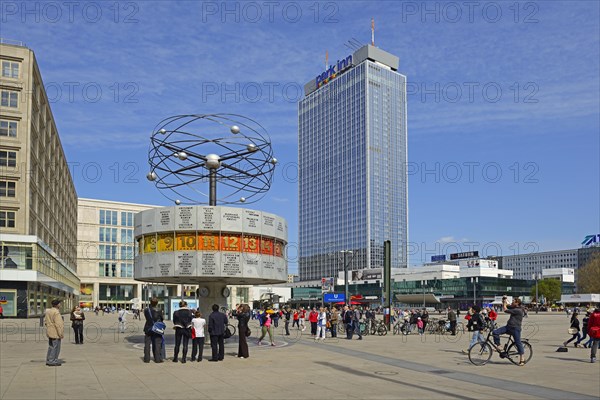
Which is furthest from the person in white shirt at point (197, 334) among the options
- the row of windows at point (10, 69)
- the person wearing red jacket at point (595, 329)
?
the row of windows at point (10, 69)

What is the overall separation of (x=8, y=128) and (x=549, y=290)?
138m

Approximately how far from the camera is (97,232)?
12325 cm

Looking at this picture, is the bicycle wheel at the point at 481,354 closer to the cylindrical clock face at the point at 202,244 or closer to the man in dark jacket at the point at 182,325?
the man in dark jacket at the point at 182,325

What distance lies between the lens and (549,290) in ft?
520

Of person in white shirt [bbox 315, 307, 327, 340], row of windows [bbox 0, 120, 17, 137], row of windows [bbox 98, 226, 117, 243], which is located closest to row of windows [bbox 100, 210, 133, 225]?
row of windows [bbox 98, 226, 117, 243]

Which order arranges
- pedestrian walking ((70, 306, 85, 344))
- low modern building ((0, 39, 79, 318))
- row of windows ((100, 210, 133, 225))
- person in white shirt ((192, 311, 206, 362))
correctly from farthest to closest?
row of windows ((100, 210, 133, 225)), low modern building ((0, 39, 79, 318)), pedestrian walking ((70, 306, 85, 344)), person in white shirt ((192, 311, 206, 362))

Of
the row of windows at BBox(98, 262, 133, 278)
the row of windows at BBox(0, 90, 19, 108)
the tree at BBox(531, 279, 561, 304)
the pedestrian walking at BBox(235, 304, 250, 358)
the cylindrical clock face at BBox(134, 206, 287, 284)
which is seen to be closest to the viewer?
the pedestrian walking at BBox(235, 304, 250, 358)

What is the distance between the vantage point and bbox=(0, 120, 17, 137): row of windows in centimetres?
6072

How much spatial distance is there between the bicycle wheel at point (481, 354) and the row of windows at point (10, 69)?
187 feet

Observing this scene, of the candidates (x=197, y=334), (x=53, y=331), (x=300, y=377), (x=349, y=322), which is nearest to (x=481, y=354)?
(x=300, y=377)

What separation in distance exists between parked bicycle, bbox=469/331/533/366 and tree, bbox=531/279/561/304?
150487mm

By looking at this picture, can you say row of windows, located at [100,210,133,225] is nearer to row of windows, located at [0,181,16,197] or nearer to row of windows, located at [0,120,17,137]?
row of windows, located at [0,181,16,197]

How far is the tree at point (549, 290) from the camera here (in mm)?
158625

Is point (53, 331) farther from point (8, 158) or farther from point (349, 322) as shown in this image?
point (8, 158)
